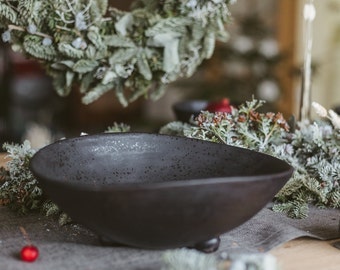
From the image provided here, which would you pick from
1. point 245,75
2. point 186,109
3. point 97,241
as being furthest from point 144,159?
point 245,75

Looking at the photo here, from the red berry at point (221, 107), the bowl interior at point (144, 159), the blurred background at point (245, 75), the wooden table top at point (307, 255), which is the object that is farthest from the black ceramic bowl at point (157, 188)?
the blurred background at point (245, 75)

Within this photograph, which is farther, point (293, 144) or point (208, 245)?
point (293, 144)

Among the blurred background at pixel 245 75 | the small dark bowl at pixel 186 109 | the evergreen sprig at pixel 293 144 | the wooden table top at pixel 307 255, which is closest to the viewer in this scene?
the wooden table top at pixel 307 255

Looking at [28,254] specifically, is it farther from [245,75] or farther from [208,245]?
[245,75]

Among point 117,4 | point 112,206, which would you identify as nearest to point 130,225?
point 112,206

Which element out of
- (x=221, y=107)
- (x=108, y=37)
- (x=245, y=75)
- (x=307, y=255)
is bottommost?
(x=245, y=75)

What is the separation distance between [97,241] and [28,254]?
0.34 feet

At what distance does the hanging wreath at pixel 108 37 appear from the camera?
1193 mm

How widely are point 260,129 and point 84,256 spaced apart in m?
0.43

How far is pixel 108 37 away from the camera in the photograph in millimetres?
1217

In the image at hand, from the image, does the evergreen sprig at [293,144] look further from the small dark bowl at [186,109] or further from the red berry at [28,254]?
the red berry at [28,254]

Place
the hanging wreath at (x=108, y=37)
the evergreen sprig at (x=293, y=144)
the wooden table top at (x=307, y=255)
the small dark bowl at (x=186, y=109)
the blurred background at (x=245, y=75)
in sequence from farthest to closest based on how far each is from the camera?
the blurred background at (x=245, y=75)
the small dark bowl at (x=186, y=109)
the hanging wreath at (x=108, y=37)
the evergreen sprig at (x=293, y=144)
the wooden table top at (x=307, y=255)

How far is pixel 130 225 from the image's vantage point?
72 cm

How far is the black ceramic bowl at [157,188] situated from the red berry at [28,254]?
2.9 inches
